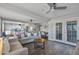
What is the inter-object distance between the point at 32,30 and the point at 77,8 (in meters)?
1.05

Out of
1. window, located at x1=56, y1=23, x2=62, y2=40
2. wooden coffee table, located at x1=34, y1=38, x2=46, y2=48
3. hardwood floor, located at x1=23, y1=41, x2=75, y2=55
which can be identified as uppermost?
window, located at x1=56, y1=23, x2=62, y2=40

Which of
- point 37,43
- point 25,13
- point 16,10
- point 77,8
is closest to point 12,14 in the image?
point 16,10

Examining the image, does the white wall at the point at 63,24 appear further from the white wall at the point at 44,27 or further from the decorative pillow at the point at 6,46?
the decorative pillow at the point at 6,46

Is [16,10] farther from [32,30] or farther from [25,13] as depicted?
[32,30]

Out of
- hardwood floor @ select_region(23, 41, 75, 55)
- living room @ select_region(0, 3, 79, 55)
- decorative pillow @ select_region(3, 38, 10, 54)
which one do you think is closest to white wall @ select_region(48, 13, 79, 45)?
living room @ select_region(0, 3, 79, 55)

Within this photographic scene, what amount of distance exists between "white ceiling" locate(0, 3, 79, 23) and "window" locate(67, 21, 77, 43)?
25 cm

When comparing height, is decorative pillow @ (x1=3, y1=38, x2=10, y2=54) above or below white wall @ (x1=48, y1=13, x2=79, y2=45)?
below

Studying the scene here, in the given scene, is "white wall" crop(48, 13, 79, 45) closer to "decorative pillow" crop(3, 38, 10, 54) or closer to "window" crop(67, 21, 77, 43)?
"window" crop(67, 21, 77, 43)

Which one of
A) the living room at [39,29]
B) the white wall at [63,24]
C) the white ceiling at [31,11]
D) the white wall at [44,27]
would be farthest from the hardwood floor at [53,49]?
the white ceiling at [31,11]

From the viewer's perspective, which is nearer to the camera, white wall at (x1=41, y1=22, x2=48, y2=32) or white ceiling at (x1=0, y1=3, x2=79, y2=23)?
white ceiling at (x1=0, y1=3, x2=79, y2=23)

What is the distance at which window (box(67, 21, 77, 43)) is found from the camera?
6.02ft

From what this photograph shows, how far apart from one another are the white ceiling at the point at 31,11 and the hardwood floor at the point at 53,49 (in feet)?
1.86

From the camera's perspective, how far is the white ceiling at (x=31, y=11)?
1738 mm
